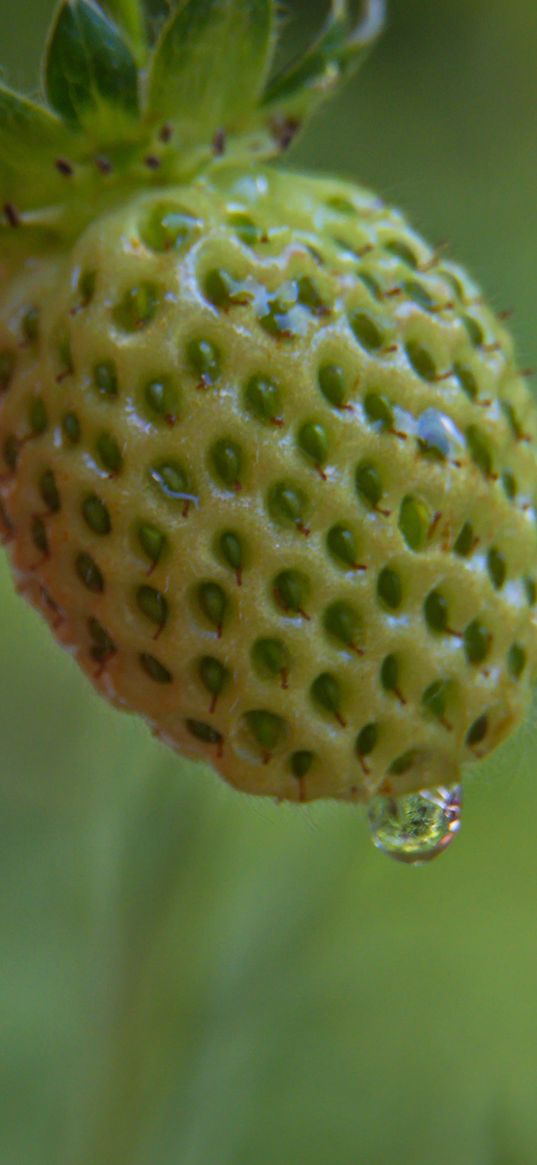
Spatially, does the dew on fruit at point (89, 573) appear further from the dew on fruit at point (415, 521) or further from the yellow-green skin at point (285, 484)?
the dew on fruit at point (415, 521)

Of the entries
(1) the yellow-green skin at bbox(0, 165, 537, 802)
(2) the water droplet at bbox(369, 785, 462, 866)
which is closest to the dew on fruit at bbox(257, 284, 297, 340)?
(1) the yellow-green skin at bbox(0, 165, 537, 802)

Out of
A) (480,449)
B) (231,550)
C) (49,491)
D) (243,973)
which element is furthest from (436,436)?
(243,973)

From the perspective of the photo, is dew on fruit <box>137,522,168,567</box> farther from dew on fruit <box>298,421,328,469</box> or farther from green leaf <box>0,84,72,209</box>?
green leaf <box>0,84,72,209</box>

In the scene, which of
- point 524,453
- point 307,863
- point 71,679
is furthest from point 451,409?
point 71,679

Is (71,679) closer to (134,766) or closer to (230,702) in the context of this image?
(134,766)

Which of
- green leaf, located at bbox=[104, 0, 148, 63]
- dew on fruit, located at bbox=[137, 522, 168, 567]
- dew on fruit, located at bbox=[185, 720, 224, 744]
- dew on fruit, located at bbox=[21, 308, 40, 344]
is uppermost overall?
green leaf, located at bbox=[104, 0, 148, 63]

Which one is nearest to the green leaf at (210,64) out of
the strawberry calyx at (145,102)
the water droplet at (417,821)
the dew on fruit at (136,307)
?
the strawberry calyx at (145,102)

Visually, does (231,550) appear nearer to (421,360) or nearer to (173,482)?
(173,482)
